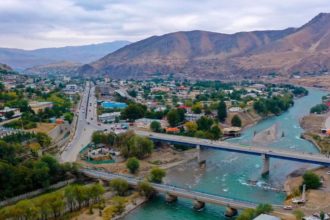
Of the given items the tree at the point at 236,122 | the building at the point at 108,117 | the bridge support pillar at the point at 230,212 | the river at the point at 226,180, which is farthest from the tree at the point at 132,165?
the tree at the point at 236,122

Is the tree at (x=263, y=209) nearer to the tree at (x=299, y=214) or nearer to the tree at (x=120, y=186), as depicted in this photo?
the tree at (x=299, y=214)

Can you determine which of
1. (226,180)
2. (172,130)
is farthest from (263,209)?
(172,130)

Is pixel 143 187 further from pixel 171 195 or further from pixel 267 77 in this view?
pixel 267 77

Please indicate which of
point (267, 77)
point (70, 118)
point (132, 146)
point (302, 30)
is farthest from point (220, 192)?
point (302, 30)

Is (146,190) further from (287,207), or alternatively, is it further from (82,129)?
(82,129)

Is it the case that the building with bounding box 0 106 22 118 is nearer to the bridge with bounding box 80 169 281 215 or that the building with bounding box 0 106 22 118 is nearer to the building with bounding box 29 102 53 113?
the building with bounding box 29 102 53 113

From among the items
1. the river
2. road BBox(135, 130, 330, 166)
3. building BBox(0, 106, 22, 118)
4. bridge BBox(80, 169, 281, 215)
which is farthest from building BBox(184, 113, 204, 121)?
bridge BBox(80, 169, 281, 215)
